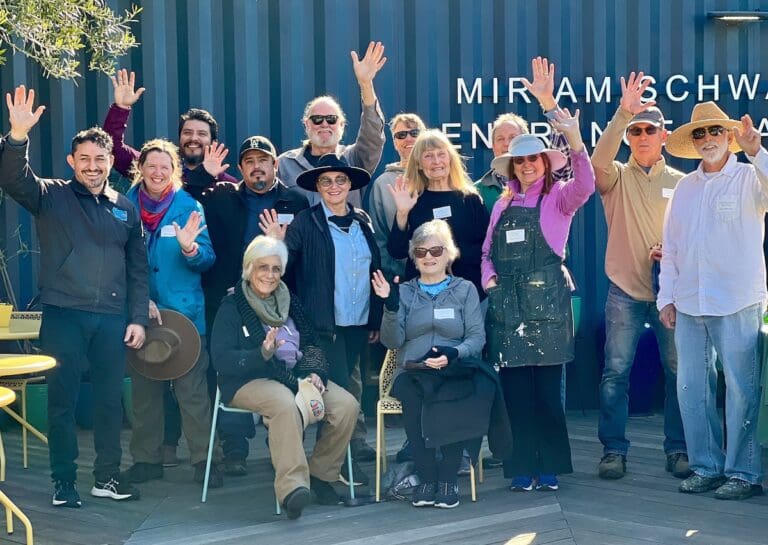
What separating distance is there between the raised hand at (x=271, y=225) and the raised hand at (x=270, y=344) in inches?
25.4

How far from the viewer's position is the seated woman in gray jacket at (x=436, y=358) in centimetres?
564

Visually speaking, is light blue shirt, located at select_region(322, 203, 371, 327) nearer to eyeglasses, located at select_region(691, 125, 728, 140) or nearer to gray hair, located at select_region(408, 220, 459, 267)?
gray hair, located at select_region(408, 220, 459, 267)

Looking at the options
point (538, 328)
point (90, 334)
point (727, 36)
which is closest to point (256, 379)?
point (90, 334)

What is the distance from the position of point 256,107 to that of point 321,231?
2434 mm

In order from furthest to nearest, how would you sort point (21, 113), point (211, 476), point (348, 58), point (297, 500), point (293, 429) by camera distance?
point (348, 58) < point (211, 476) < point (293, 429) < point (297, 500) < point (21, 113)

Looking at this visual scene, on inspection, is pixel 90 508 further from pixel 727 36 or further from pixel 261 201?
pixel 727 36

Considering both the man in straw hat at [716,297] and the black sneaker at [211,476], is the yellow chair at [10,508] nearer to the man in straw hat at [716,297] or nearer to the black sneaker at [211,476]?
the black sneaker at [211,476]

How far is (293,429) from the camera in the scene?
5539 millimetres

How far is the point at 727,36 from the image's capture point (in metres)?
8.25

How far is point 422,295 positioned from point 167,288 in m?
1.38

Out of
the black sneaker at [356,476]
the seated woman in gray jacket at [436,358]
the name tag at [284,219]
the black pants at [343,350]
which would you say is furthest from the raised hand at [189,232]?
the black sneaker at [356,476]

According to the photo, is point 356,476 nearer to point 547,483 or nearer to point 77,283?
point 547,483

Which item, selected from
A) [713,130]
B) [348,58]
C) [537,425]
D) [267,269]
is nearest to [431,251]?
[267,269]

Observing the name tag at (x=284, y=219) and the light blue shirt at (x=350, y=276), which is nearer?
the light blue shirt at (x=350, y=276)
